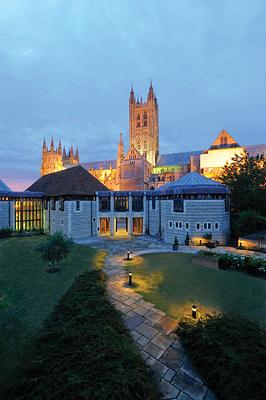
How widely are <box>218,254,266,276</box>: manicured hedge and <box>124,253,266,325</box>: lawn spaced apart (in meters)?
0.64

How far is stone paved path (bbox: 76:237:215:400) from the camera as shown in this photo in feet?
19.5

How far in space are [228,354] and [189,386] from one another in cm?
166

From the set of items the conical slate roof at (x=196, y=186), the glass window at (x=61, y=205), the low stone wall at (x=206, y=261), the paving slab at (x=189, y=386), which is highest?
the conical slate roof at (x=196, y=186)

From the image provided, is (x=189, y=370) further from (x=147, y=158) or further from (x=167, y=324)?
(x=147, y=158)

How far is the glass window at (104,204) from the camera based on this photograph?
34188mm

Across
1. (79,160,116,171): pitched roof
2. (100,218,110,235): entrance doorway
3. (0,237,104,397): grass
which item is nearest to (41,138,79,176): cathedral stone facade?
(79,160,116,171): pitched roof

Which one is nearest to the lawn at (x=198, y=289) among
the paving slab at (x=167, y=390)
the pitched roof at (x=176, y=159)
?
the paving slab at (x=167, y=390)

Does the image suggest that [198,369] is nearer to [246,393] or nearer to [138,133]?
[246,393]

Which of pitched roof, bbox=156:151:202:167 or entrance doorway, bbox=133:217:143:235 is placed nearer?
entrance doorway, bbox=133:217:143:235

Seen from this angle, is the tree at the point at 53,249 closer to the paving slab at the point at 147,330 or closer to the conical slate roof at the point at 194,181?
the paving slab at the point at 147,330

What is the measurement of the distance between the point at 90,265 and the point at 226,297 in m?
11.4

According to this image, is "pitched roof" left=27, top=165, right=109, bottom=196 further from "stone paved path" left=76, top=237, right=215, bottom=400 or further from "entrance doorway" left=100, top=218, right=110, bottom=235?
"stone paved path" left=76, top=237, right=215, bottom=400

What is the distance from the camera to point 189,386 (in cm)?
603

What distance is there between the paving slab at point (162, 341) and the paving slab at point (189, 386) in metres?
1.32
